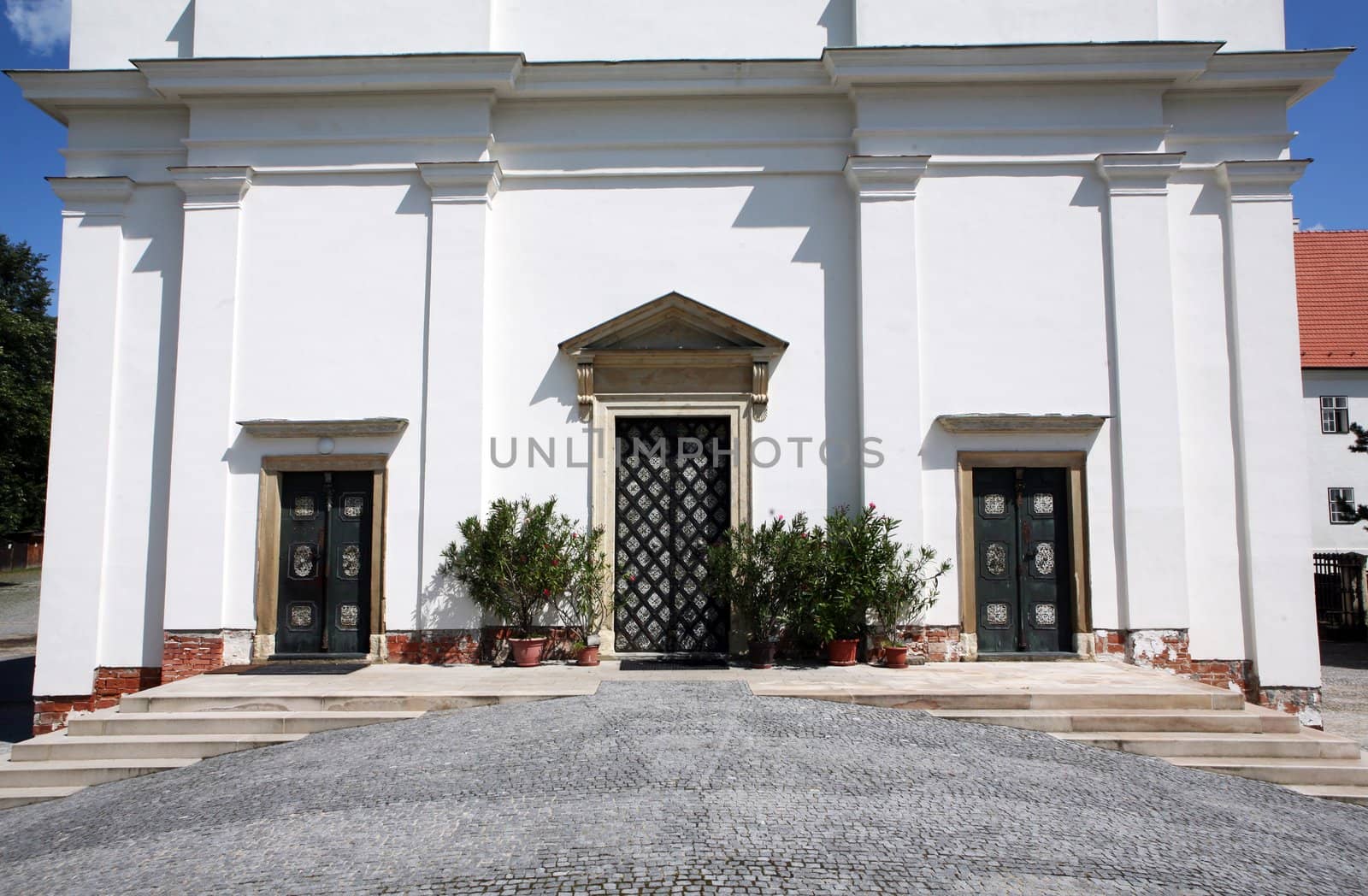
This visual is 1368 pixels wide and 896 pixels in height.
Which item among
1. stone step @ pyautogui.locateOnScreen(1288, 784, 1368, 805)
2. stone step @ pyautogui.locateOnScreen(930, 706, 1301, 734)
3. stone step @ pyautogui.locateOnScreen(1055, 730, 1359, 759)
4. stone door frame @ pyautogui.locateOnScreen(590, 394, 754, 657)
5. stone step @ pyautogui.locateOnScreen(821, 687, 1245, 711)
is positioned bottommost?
stone step @ pyautogui.locateOnScreen(1288, 784, 1368, 805)

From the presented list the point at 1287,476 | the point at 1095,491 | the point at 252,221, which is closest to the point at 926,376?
the point at 1095,491

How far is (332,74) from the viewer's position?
10.9 m

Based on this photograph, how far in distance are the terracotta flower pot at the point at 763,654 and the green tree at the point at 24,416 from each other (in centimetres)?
2658

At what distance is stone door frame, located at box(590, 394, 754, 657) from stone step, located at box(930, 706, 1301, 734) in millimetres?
3748

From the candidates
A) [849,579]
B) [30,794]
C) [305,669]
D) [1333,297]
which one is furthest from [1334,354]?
[30,794]

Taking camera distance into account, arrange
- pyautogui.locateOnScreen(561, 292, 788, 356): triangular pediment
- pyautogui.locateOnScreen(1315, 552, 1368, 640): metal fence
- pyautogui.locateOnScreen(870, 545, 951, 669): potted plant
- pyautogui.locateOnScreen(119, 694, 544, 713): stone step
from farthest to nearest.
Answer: pyautogui.locateOnScreen(1315, 552, 1368, 640): metal fence, pyautogui.locateOnScreen(561, 292, 788, 356): triangular pediment, pyautogui.locateOnScreen(870, 545, 951, 669): potted plant, pyautogui.locateOnScreen(119, 694, 544, 713): stone step

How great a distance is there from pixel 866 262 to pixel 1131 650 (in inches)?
200

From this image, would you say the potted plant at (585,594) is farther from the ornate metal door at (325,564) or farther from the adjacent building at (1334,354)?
the adjacent building at (1334,354)

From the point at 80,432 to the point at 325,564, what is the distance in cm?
323

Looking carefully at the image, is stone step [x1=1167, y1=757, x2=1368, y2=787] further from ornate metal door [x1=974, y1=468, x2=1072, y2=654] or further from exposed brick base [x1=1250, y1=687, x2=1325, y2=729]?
exposed brick base [x1=1250, y1=687, x2=1325, y2=729]

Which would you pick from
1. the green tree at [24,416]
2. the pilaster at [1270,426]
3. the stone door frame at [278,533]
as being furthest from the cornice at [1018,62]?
the green tree at [24,416]

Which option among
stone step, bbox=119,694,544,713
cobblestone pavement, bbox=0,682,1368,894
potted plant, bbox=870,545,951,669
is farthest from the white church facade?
cobblestone pavement, bbox=0,682,1368,894

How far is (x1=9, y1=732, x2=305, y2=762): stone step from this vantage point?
798cm

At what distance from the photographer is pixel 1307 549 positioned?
1054cm
